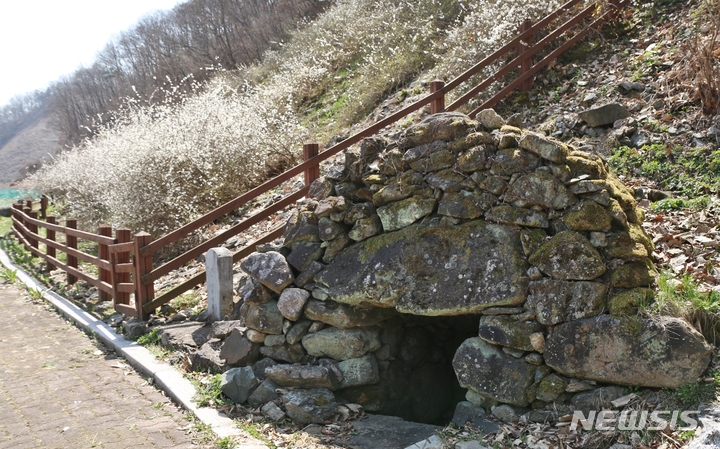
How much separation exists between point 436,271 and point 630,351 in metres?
1.48

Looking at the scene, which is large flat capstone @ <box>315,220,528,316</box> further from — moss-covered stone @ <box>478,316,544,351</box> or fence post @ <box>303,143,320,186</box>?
fence post @ <box>303,143,320,186</box>

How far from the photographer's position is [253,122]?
36.4ft

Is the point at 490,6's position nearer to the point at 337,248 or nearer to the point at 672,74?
the point at 672,74

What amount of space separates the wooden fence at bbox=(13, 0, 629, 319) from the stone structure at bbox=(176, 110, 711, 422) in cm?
138

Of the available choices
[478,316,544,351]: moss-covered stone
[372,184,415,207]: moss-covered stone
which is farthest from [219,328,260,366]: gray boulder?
[478,316,544,351]: moss-covered stone

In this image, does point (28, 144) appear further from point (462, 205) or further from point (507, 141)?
point (507, 141)

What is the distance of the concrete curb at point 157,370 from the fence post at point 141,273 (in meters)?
0.41

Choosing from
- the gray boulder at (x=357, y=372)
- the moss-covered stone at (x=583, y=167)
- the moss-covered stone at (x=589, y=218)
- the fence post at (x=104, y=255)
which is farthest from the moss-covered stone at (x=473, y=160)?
the fence post at (x=104, y=255)

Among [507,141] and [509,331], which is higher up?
[507,141]

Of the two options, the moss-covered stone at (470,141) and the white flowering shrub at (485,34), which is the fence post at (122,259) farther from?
the white flowering shrub at (485,34)

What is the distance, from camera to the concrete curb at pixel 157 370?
183 inches

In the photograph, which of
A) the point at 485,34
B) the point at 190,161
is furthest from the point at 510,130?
the point at 190,161

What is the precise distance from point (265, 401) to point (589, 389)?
2.59 meters

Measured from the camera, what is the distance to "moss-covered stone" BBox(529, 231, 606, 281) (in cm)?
410
